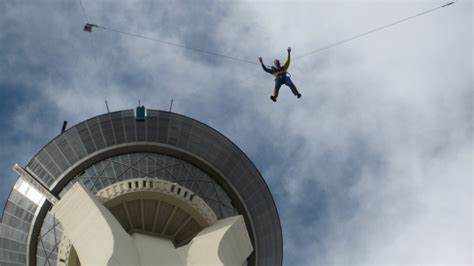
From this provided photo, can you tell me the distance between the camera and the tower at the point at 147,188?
32.3 metres

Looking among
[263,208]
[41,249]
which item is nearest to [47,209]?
[41,249]

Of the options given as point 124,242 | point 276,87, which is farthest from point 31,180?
point 276,87

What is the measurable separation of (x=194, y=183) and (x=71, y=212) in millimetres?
9445

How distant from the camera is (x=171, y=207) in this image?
3259cm

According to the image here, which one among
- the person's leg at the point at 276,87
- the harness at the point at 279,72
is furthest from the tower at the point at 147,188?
the harness at the point at 279,72

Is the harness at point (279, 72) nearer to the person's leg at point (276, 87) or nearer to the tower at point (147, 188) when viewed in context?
the person's leg at point (276, 87)

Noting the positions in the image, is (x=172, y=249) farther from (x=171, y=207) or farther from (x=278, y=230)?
(x=278, y=230)

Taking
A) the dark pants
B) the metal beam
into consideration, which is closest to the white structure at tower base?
the metal beam

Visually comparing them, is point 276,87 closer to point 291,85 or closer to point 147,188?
point 291,85

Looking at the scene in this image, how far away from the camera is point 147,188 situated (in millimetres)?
32094

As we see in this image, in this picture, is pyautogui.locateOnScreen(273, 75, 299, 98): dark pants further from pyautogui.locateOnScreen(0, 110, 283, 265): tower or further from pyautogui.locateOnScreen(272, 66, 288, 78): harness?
pyautogui.locateOnScreen(0, 110, 283, 265): tower

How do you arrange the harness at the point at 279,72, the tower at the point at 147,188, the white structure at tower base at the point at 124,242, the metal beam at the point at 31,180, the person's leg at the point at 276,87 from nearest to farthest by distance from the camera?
the white structure at tower base at the point at 124,242, the person's leg at the point at 276,87, the harness at the point at 279,72, the tower at the point at 147,188, the metal beam at the point at 31,180

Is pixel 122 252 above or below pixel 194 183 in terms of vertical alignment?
below

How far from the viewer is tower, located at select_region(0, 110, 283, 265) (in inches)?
1272
